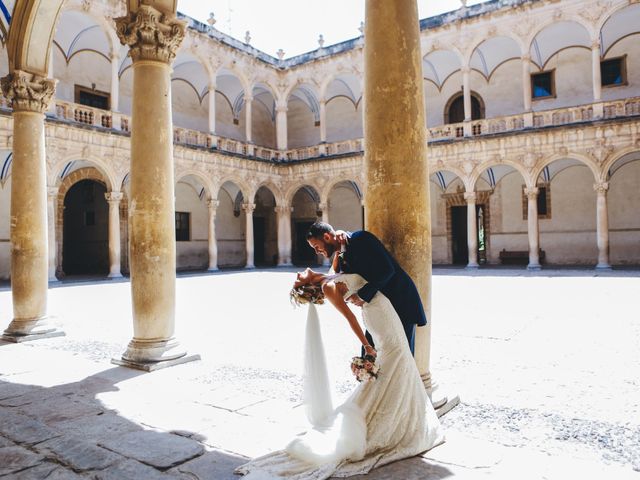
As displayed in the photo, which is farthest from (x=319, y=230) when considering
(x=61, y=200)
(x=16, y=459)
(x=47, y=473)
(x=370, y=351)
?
(x=61, y=200)

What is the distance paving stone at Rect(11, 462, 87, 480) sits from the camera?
2.43 meters

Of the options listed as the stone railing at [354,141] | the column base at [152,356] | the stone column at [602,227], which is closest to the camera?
the column base at [152,356]

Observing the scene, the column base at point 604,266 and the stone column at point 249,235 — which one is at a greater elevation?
the stone column at point 249,235

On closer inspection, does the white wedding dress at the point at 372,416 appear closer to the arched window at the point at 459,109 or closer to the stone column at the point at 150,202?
the stone column at the point at 150,202

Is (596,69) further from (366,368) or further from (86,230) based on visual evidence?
(86,230)

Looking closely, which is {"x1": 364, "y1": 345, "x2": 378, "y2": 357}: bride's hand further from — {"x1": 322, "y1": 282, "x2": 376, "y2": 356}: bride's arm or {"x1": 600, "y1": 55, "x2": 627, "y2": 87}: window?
{"x1": 600, "y1": 55, "x2": 627, "y2": 87}: window

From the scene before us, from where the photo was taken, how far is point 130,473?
247 centimetres

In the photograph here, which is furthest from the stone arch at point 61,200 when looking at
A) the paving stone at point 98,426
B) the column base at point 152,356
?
the paving stone at point 98,426

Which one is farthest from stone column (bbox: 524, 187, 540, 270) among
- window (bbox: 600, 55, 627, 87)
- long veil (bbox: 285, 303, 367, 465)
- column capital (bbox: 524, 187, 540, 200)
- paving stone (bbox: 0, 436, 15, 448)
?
paving stone (bbox: 0, 436, 15, 448)

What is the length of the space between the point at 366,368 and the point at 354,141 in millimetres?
19648

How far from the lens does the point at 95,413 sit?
134 inches

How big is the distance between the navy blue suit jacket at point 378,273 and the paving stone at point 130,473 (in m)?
1.36

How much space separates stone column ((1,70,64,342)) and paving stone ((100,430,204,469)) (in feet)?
13.5

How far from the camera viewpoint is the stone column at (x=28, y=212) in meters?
6.34
